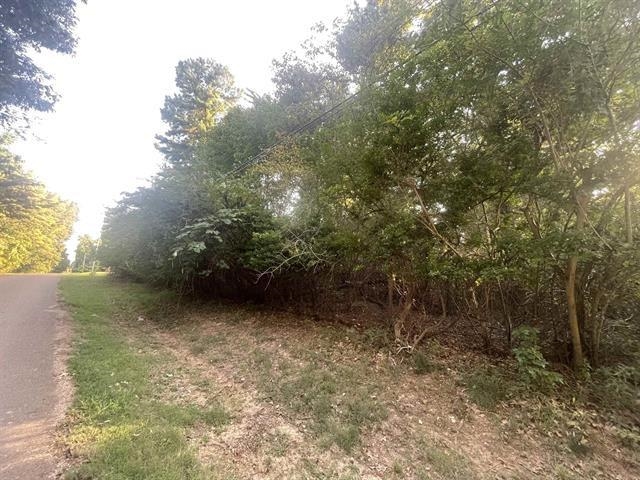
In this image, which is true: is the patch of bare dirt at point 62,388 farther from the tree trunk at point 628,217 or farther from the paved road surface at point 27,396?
the tree trunk at point 628,217

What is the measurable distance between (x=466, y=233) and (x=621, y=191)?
75.3 inches

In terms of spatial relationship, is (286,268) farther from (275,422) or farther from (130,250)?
(130,250)

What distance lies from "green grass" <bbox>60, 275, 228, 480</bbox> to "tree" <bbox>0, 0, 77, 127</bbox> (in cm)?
644

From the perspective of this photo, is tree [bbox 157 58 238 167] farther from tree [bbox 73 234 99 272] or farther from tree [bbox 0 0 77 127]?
tree [bbox 73 234 99 272]

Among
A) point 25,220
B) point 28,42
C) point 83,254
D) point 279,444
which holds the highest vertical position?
point 28,42

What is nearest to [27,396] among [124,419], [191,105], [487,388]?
[124,419]

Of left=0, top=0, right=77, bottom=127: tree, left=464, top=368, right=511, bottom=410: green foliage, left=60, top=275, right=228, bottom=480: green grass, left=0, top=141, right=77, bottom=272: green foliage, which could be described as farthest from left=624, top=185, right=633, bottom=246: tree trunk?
left=0, top=141, right=77, bottom=272: green foliage

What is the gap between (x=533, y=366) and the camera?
14.0 feet

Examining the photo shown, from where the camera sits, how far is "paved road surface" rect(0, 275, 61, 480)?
8.97ft

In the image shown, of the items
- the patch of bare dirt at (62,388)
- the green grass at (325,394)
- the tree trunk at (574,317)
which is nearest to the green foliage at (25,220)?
the patch of bare dirt at (62,388)

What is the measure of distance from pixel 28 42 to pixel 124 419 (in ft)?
29.7

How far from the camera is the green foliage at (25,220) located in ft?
56.2

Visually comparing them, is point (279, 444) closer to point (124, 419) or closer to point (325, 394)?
point (325, 394)

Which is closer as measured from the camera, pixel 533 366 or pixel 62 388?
pixel 62 388
